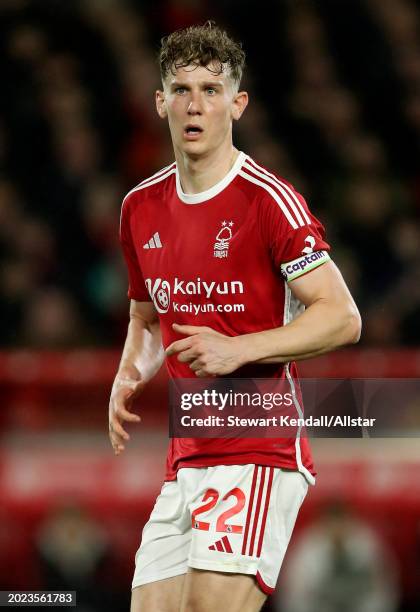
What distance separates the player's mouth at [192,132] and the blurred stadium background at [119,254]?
161cm

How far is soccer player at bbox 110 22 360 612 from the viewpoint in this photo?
279 cm

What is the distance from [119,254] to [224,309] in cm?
281

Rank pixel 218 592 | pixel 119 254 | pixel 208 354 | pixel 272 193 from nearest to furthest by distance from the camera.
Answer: pixel 208 354
pixel 218 592
pixel 272 193
pixel 119 254

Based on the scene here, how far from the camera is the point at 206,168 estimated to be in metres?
3.02

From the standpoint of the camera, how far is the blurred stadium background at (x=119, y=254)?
418 centimetres

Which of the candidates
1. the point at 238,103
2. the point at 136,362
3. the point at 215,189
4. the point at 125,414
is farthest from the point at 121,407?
the point at 238,103

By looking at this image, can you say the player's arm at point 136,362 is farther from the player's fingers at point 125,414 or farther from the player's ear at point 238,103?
the player's ear at point 238,103

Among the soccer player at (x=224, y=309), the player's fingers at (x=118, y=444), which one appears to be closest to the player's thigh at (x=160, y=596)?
the soccer player at (x=224, y=309)

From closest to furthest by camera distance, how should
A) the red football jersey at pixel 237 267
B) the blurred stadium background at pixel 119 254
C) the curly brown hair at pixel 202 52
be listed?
1. the red football jersey at pixel 237 267
2. the curly brown hair at pixel 202 52
3. the blurred stadium background at pixel 119 254

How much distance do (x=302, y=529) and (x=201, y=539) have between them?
144 centimetres

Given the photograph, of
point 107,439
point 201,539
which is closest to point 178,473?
point 201,539

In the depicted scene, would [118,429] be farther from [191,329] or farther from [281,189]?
[281,189]

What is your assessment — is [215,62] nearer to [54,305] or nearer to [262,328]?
[262,328]

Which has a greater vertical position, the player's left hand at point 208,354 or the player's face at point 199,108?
the player's face at point 199,108
